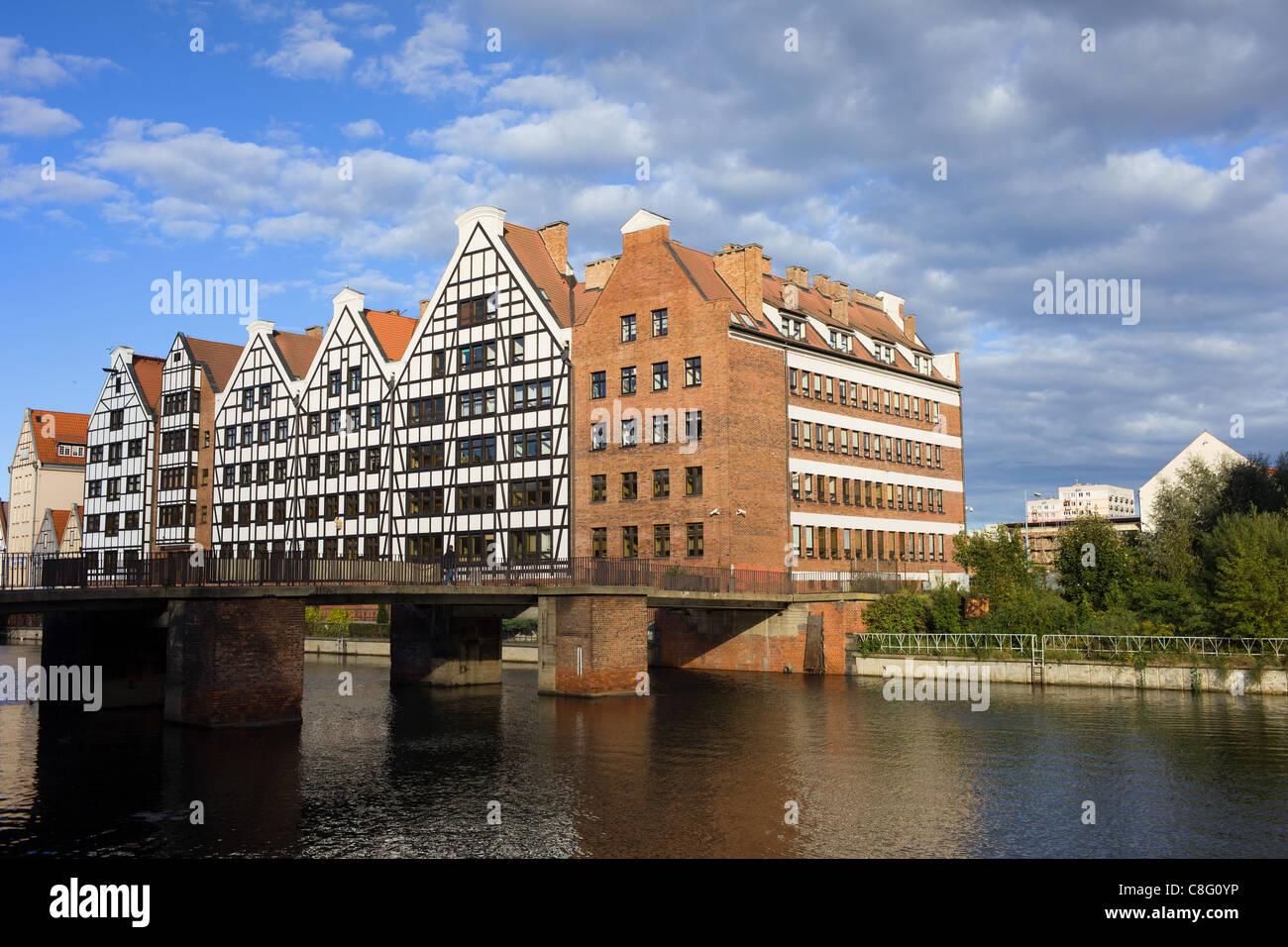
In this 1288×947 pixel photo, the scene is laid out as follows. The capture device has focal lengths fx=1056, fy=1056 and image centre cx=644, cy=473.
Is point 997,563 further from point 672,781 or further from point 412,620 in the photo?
point 672,781

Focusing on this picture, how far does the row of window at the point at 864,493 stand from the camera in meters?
55.6

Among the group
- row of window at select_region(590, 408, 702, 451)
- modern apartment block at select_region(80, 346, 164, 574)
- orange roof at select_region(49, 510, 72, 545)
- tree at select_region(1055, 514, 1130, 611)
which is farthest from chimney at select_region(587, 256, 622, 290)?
orange roof at select_region(49, 510, 72, 545)

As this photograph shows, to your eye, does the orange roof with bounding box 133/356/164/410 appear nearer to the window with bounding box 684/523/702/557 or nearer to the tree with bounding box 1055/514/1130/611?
the window with bounding box 684/523/702/557

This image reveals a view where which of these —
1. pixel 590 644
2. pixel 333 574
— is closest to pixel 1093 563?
pixel 590 644

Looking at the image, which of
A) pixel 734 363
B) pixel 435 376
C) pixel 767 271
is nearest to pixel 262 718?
pixel 734 363

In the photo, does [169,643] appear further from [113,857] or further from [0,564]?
[113,857]

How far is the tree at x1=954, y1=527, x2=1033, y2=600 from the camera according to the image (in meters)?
52.5

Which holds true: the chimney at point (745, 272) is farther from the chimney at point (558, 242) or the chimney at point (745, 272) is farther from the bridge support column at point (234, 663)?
the bridge support column at point (234, 663)

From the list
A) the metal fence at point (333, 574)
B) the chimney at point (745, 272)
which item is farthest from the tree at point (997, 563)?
the chimney at point (745, 272)

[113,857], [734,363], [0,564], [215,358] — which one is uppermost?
[215,358]

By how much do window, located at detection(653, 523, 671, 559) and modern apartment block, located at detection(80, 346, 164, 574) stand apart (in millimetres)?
45456
